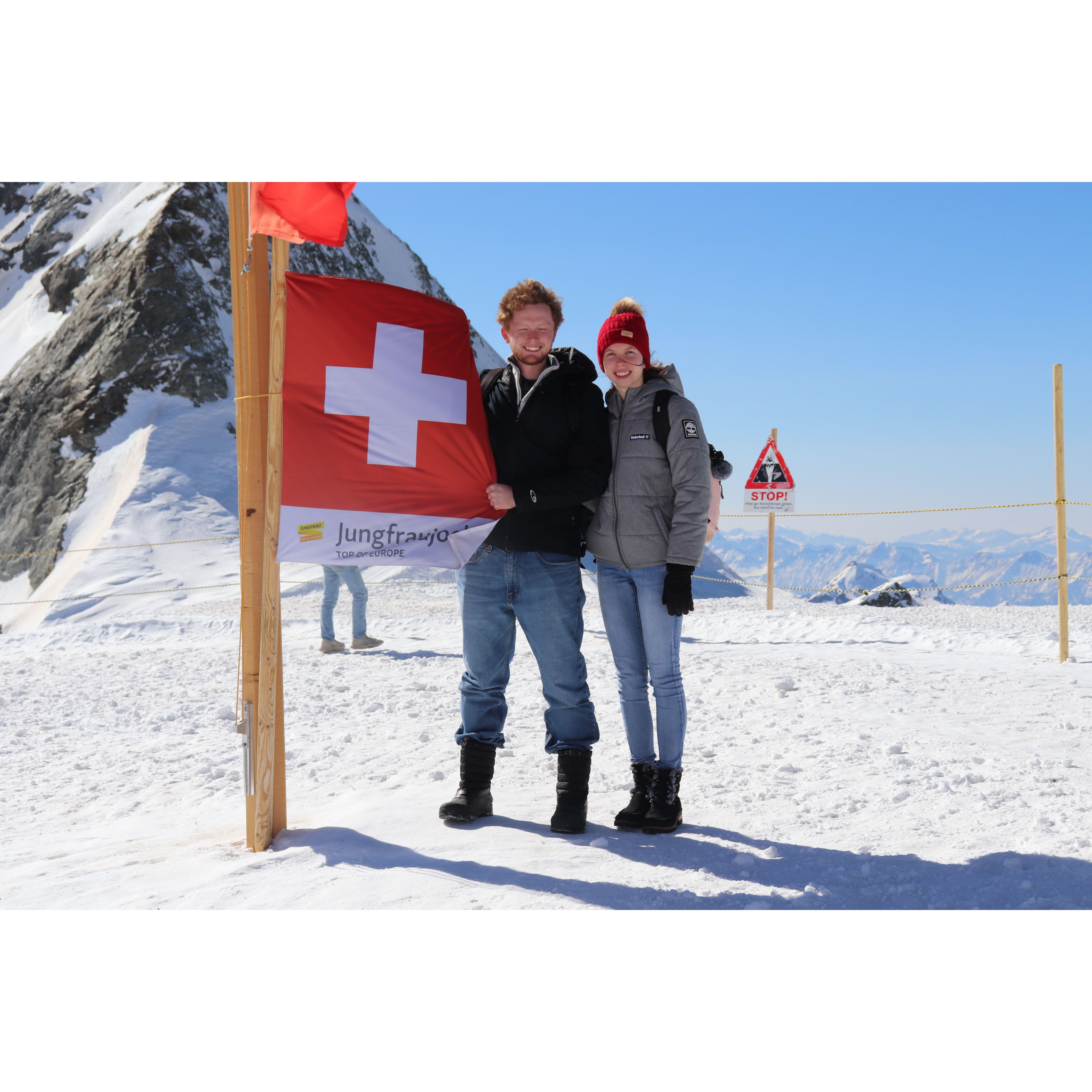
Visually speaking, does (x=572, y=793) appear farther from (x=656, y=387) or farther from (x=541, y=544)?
(x=656, y=387)

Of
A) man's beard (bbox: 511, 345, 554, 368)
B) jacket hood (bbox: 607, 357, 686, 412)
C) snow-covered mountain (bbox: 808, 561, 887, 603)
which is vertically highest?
man's beard (bbox: 511, 345, 554, 368)

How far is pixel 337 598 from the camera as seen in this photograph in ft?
27.7

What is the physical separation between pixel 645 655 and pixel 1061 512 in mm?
6176

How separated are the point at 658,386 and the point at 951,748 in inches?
Result: 108

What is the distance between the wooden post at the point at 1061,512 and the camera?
24.4ft

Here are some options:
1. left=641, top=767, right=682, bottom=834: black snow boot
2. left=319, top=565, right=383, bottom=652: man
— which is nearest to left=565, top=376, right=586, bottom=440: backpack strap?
left=641, top=767, right=682, bottom=834: black snow boot

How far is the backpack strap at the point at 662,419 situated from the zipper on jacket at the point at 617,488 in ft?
0.46

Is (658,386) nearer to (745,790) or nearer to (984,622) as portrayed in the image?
(745,790)

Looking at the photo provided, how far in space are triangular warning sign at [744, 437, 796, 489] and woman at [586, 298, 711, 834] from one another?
797 centimetres

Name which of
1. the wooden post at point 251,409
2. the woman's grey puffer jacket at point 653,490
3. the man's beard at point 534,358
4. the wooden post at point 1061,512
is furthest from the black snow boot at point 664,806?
the wooden post at point 1061,512

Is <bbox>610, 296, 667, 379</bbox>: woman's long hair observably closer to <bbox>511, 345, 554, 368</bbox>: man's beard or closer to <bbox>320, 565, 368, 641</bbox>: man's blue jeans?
<bbox>511, 345, 554, 368</bbox>: man's beard

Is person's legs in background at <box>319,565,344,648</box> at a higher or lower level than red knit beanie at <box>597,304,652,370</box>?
lower

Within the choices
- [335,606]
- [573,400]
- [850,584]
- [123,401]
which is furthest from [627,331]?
[850,584]

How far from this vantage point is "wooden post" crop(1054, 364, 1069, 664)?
7.43m
